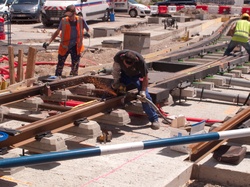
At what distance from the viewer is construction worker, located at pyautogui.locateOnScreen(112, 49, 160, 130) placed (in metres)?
7.80

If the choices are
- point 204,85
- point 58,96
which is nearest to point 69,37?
Result: point 58,96

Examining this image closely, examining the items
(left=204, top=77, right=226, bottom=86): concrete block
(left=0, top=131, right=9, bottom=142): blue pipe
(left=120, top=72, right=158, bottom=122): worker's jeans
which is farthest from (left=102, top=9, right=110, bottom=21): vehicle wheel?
(left=0, top=131, right=9, bottom=142): blue pipe

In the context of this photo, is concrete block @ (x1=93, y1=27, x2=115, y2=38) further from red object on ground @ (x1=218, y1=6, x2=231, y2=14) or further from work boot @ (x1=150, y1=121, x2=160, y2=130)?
red object on ground @ (x1=218, y1=6, x2=231, y2=14)

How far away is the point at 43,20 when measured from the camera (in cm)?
2956

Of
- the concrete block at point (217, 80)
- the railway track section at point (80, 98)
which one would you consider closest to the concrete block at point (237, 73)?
the railway track section at point (80, 98)

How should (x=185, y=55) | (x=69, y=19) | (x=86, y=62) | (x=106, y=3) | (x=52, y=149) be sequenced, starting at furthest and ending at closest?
(x=106, y=3)
(x=86, y=62)
(x=185, y=55)
(x=69, y=19)
(x=52, y=149)

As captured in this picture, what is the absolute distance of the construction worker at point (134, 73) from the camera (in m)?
7.80

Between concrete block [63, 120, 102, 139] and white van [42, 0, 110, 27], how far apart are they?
67.5 ft

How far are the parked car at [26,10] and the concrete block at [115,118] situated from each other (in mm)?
24329

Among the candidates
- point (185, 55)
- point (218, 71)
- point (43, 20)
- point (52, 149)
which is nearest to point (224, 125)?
point (52, 149)

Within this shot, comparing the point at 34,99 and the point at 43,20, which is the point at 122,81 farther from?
the point at 43,20

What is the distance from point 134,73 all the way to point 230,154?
2.37 meters

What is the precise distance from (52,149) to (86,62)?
9557 millimetres

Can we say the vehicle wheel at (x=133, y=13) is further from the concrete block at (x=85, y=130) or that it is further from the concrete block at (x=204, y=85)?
the concrete block at (x=85, y=130)
